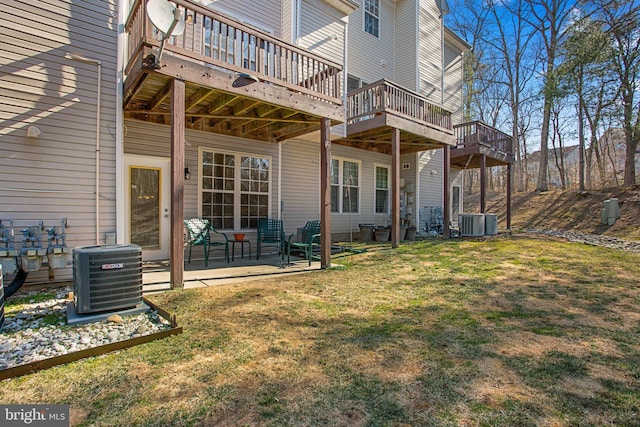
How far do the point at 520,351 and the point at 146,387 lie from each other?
279 centimetres

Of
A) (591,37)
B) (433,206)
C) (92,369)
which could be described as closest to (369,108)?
(433,206)

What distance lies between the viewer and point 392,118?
8.65 metres

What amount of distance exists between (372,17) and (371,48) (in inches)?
47.0

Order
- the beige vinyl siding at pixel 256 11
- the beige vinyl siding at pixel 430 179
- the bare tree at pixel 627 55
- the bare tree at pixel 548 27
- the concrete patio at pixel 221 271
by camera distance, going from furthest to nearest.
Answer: the bare tree at pixel 548 27 → the bare tree at pixel 627 55 → the beige vinyl siding at pixel 430 179 → the beige vinyl siding at pixel 256 11 → the concrete patio at pixel 221 271

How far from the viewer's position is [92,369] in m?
2.39

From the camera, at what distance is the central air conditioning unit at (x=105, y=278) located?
326 centimetres

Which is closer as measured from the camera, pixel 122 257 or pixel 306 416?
pixel 306 416

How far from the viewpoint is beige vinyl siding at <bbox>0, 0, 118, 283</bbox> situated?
15.1 ft

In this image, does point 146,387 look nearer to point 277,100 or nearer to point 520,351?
point 520,351

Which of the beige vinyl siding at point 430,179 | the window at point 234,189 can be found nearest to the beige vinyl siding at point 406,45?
the beige vinyl siding at point 430,179

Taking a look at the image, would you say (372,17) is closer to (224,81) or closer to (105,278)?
(224,81)

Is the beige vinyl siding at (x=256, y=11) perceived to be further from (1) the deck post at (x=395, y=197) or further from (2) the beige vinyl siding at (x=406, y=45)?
(2) the beige vinyl siding at (x=406, y=45)

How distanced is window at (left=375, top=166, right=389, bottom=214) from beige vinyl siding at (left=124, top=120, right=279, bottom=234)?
444 cm

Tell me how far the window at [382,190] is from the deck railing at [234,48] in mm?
5393
